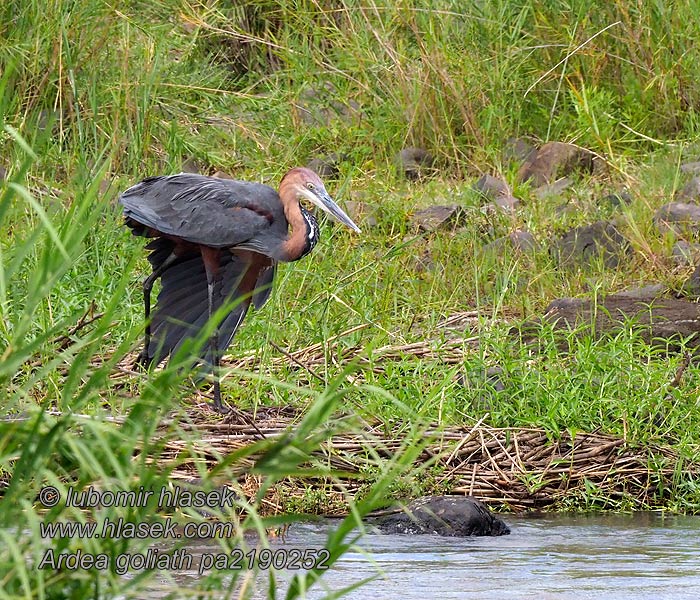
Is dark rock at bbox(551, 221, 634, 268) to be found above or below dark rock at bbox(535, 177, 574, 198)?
below

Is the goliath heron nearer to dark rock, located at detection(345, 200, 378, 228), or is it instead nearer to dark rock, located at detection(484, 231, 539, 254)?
dark rock, located at detection(484, 231, 539, 254)

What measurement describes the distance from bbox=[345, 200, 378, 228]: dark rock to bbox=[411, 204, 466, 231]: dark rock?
254mm

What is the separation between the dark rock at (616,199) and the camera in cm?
902

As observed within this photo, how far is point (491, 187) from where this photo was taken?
30.6 feet

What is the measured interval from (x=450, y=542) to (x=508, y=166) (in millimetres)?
5000

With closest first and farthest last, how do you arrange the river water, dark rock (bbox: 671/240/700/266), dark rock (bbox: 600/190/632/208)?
the river water → dark rock (bbox: 671/240/700/266) → dark rock (bbox: 600/190/632/208)

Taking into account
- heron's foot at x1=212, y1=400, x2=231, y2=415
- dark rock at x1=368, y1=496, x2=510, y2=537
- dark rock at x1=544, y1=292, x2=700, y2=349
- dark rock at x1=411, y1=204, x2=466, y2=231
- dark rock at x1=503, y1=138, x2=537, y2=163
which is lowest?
dark rock at x1=368, y1=496, x2=510, y2=537

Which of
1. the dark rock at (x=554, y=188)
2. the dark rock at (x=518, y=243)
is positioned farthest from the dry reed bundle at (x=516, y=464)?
the dark rock at (x=554, y=188)

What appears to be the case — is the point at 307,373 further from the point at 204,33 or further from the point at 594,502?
the point at 204,33

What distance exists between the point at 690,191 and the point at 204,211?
3891mm

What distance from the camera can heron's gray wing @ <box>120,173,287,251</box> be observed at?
630cm

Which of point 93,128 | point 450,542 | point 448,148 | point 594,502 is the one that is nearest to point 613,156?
point 448,148

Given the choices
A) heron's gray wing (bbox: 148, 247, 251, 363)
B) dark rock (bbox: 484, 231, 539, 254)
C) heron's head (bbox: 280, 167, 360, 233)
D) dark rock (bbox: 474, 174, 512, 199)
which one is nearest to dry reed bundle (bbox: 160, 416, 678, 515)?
heron's gray wing (bbox: 148, 247, 251, 363)

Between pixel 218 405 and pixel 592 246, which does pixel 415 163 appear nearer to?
pixel 592 246
